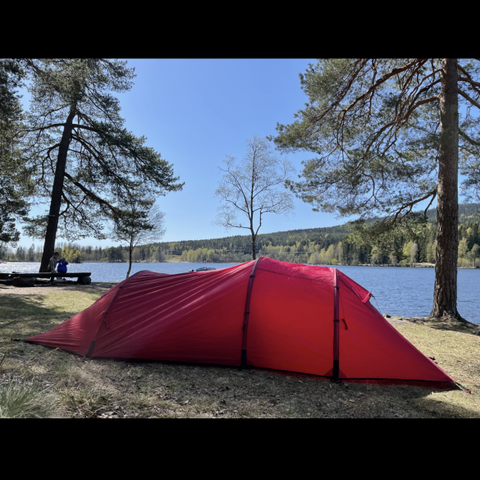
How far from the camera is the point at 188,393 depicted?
313 cm

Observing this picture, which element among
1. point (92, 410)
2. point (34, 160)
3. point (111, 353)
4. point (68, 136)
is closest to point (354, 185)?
point (111, 353)

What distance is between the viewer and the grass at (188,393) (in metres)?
2.65

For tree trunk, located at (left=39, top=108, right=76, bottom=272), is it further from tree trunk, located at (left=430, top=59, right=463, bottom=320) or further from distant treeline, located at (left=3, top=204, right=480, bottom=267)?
distant treeline, located at (left=3, top=204, right=480, bottom=267)

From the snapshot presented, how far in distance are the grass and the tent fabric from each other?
0.51 ft

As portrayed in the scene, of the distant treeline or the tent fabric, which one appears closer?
the tent fabric

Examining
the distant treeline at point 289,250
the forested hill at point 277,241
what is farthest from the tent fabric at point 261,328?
the forested hill at point 277,241

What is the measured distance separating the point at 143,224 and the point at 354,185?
380 inches

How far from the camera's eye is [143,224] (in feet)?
48.4

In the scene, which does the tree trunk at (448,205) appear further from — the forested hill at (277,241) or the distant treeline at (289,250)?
the forested hill at (277,241)

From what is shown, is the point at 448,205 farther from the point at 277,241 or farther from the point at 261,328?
the point at 277,241

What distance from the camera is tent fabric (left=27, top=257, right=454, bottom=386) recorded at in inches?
143

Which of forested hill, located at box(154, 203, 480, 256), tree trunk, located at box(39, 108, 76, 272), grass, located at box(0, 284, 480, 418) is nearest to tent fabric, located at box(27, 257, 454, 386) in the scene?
grass, located at box(0, 284, 480, 418)

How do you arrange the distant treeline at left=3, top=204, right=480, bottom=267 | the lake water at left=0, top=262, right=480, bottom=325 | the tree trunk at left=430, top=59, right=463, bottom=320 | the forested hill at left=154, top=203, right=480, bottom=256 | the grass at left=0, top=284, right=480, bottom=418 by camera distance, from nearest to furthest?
the grass at left=0, top=284, right=480, bottom=418 → the tree trunk at left=430, top=59, right=463, bottom=320 → the lake water at left=0, top=262, right=480, bottom=325 → the distant treeline at left=3, top=204, right=480, bottom=267 → the forested hill at left=154, top=203, right=480, bottom=256

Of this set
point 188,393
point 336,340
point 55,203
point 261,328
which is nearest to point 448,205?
point 336,340
